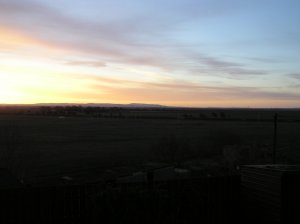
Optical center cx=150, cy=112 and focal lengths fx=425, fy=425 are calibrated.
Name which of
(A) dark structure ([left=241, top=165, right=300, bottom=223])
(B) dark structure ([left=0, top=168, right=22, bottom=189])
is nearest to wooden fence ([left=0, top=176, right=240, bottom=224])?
(A) dark structure ([left=241, top=165, right=300, bottom=223])

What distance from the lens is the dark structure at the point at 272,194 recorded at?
29.8 ft

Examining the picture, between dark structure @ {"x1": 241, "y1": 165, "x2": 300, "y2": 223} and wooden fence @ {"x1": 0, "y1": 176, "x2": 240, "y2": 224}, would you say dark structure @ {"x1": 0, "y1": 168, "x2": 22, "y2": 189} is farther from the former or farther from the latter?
dark structure @ {"x1": 241, "y1": 165, "x2": 300, "y2": 223}

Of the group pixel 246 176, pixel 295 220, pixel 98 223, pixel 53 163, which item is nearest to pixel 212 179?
pixel 246 176

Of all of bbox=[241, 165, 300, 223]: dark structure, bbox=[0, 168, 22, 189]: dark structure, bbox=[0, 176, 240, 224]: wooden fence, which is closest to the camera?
bbox=[0, 176, 240, 224]: wooden fence

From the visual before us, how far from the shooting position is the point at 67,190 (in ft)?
28.2

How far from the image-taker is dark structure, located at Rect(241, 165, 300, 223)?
909 cm

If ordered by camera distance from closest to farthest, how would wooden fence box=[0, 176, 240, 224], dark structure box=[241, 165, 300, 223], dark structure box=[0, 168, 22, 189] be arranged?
1. wooden fence box=[0, 176, 240, 224]
2. dark structure box=[241, 165, 300, 223]
3. dark structure box=[0, 168, 22, 189]

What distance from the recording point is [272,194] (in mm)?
9328

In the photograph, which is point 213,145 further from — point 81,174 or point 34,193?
point 34,193

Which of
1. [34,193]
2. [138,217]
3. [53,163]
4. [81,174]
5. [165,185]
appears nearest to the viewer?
[138,217]

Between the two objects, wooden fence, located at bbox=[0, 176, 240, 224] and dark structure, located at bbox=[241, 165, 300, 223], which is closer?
wooden fence, located at bbox=[0, 176, 240, 224]

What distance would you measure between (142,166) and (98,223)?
54.3ft

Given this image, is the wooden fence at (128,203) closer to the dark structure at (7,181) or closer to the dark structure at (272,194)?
the dark structure at (272,194)

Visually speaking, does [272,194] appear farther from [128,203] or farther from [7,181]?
[7,181]
